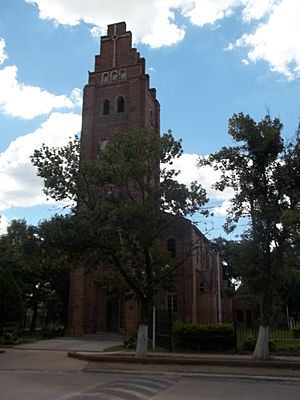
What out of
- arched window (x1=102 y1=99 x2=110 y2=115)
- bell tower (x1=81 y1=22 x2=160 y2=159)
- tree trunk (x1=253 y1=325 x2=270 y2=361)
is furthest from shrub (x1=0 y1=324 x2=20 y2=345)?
arched window (x1=102 y1=99 x2=110 y2=115)

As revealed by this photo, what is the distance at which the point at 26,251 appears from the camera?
1822 cm

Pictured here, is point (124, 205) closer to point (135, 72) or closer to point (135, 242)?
point (135, 242)

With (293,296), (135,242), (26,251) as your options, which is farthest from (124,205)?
(293,296)

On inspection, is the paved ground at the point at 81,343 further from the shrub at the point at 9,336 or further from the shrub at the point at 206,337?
the shrub at the point at 206,337

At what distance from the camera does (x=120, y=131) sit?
35.1 metres

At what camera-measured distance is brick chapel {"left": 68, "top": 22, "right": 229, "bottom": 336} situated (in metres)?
32.8

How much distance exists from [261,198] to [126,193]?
5543mm

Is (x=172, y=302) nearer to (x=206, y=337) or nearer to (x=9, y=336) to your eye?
(x=9, y=336)

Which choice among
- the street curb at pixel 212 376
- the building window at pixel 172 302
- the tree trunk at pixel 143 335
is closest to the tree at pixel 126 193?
the tree trunk at pixel 143 335

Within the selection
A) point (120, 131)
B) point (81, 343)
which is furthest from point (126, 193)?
point (120, 131)

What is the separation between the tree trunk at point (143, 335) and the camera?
690 inches

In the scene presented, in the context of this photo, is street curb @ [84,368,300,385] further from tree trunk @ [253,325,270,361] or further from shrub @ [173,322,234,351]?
shrub @ [173,322,234,351]

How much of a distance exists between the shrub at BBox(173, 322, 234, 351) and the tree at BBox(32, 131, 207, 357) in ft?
11.6

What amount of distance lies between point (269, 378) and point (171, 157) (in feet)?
31.3
